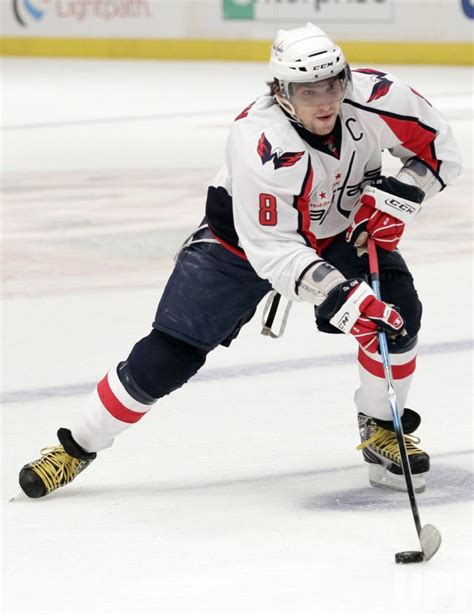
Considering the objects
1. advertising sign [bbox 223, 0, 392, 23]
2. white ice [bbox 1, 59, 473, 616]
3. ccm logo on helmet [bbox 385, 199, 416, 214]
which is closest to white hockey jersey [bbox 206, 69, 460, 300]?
ccm logo on helmet [bbox 385, 199, 416, 214]

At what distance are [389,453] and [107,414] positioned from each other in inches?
23.6

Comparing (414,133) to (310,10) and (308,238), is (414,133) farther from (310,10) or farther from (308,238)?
(310,10)

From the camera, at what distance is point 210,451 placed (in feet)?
10.7

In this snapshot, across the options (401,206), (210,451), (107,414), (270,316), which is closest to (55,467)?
(107,414)

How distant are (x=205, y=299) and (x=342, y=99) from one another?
0.51 metres

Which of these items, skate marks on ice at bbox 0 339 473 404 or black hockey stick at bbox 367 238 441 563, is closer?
black hockey stick at bbox 367 238 441 563

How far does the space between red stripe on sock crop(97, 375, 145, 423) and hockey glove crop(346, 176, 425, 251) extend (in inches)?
23.2

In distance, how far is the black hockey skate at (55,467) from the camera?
3.02 metres

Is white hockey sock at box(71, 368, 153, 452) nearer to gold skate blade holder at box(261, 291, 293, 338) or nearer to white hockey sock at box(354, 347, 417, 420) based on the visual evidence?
gold skate blade holder at box(261, 291, 293, 338)

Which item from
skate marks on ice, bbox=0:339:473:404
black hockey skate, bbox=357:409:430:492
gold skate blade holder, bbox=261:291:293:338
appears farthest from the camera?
skate marks on ice, bbox=0:339:473:404

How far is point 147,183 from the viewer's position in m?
7.17

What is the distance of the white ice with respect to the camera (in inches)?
97.4

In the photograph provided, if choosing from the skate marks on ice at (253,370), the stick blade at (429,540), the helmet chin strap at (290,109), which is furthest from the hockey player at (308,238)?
the skate marks on ice at (253,370)

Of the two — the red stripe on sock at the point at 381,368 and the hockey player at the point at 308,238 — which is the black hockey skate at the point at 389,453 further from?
the red stripe on sock at the point at 381,368
